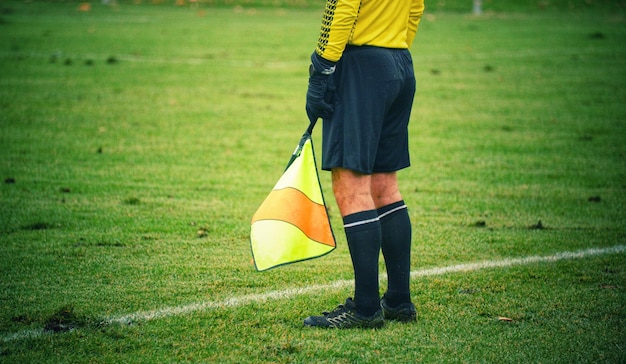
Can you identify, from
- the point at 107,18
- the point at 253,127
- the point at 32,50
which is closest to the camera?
the point at 253,127

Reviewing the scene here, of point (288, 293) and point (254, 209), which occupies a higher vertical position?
point (288, 293)

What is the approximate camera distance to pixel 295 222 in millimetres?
4238

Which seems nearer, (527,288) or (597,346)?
(597,346)

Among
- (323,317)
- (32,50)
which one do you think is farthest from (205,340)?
(32,50)

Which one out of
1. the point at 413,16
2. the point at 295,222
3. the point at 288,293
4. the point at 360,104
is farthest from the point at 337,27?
the point at 288,293

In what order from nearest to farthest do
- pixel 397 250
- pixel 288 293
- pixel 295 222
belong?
pixel 295 222, pixel 397 250, pixel 288 293

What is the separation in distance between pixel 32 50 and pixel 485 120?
9400mm

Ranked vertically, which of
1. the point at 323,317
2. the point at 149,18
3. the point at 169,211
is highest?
the point at 323,317

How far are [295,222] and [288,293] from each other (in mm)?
798

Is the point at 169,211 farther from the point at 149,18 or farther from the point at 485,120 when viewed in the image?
the point at 149,18

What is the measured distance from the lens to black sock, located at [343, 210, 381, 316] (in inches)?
165

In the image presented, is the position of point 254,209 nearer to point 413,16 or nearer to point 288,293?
point 288,293

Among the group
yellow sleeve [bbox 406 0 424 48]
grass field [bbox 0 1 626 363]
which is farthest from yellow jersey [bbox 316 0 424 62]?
grass field [bbox 0 1 626 363]

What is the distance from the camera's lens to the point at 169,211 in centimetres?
677
